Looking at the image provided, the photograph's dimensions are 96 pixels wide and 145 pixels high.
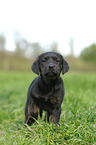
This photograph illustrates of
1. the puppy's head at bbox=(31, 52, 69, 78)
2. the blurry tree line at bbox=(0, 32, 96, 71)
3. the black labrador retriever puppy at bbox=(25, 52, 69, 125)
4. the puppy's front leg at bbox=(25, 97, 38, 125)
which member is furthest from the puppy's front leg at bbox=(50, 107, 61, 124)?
the blurry tree line at bbox=(0, 32, 96, 71)

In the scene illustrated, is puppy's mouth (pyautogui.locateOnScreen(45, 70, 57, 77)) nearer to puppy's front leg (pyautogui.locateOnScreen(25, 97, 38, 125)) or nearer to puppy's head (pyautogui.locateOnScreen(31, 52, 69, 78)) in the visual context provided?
puppy's head (pyautogui.locateOnScreen(31, 52, 69, 78))

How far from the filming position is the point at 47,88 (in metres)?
3.57

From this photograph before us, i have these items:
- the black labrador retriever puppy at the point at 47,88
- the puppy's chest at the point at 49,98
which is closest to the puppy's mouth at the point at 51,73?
the black labrador retriever puppy at the point at 47,88

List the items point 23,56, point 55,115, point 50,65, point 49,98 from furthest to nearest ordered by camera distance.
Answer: point 23,56 → point 55,115 → point 49,98 → point 50,65

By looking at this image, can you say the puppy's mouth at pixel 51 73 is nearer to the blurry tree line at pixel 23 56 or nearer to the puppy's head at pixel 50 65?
the puppy's head at pixel 50 65

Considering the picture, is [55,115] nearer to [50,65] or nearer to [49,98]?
[49,98]

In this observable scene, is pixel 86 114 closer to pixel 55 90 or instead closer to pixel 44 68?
pixel 55 90

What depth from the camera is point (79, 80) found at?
36.6 feet

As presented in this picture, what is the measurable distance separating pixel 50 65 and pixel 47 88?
50cm

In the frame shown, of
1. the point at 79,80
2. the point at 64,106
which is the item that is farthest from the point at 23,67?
the point at 64,106

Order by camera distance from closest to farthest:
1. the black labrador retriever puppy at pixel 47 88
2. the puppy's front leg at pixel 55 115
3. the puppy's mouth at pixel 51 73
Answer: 1. the puppy's mouth at pixel 51 73
2. the black labrador retriever puppy at pixel 47 88
3. the puppy's front leg at pixel 55 115

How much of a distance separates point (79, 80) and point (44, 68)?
7.98m

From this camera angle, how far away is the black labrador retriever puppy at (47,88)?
3.47 m

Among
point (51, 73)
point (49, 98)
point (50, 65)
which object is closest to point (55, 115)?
point (49, 98)
